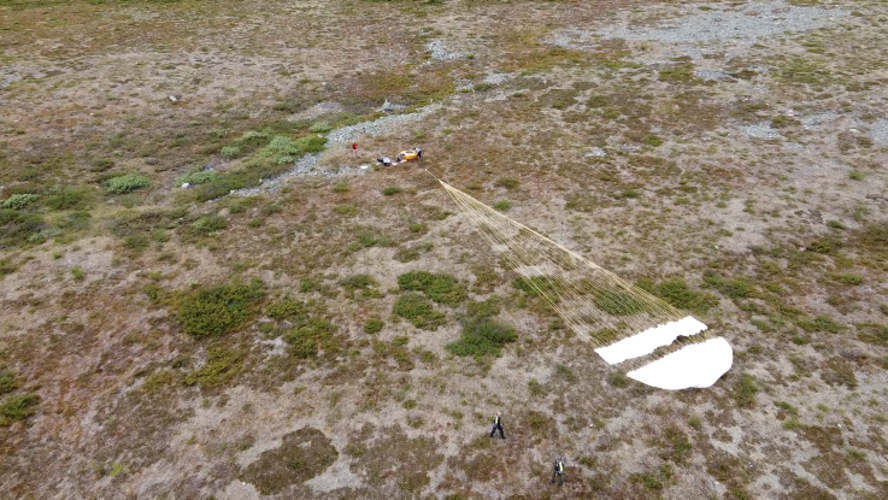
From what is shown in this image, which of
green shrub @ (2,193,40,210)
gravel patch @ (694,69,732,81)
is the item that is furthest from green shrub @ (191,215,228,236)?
gravel patch @ (694,69,732,81)

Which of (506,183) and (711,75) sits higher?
(711,75)

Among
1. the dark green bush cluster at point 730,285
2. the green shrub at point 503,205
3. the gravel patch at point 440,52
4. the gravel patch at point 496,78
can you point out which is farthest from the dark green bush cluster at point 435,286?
the gravel patch at point 440,52

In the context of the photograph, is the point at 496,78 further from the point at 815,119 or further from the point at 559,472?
the point at 559,472

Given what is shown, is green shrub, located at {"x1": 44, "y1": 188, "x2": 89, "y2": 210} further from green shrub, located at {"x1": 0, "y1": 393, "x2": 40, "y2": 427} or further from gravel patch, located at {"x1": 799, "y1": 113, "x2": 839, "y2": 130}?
gravel patch, located at {"x1": 799, "y1": 113, "x2": 839, "y2": 130}

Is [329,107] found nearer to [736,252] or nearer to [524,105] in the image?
[524,105]

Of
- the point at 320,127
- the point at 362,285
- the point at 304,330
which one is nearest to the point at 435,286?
the point at 362,285

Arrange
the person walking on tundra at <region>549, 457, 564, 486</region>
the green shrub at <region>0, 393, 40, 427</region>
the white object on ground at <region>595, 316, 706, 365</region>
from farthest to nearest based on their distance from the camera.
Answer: the white object on ground at <region>595, 316, 706, 365</region>
the green shrub at <region>0, 393, 40, 427</region>
the person walking on tundra at <region>549, 457, 564, 486</region>
